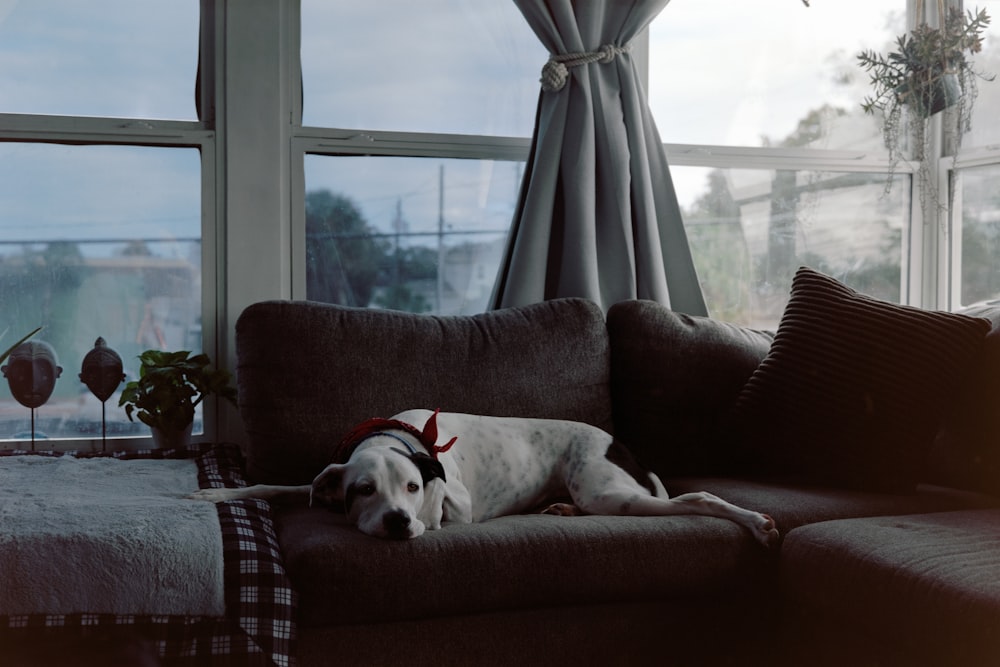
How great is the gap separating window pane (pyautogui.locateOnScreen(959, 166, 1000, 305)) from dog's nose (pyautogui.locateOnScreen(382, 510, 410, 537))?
9.13 feet

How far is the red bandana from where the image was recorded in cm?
211

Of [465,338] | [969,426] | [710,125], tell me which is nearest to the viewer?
[969,426]

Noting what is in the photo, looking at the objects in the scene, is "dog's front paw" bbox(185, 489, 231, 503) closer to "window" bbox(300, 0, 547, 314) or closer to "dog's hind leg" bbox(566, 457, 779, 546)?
"dog's hind leg" bbox(566, 457, 779, 546)

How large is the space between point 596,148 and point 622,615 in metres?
1.69

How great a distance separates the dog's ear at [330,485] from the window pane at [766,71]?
6.64 feet

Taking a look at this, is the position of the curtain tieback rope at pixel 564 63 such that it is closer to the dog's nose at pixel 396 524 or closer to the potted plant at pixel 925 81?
the potted plant at pixel 925 81

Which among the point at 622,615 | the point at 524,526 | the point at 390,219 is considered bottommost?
the point at 622,615

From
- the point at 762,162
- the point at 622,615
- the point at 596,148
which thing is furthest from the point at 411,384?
the point at 762,162

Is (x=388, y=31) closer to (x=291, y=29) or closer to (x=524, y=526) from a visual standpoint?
(x=291, y=29)

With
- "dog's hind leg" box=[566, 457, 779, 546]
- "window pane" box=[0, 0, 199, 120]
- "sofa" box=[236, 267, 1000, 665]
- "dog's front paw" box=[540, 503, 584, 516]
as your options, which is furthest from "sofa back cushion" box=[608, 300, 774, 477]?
"window pane" box=[0, 0, 199, 120]

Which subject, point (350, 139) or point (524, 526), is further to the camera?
point (350, 139)

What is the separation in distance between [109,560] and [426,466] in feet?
2.16

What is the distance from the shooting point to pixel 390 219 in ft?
10.3

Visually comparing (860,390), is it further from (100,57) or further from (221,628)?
(100,57)
